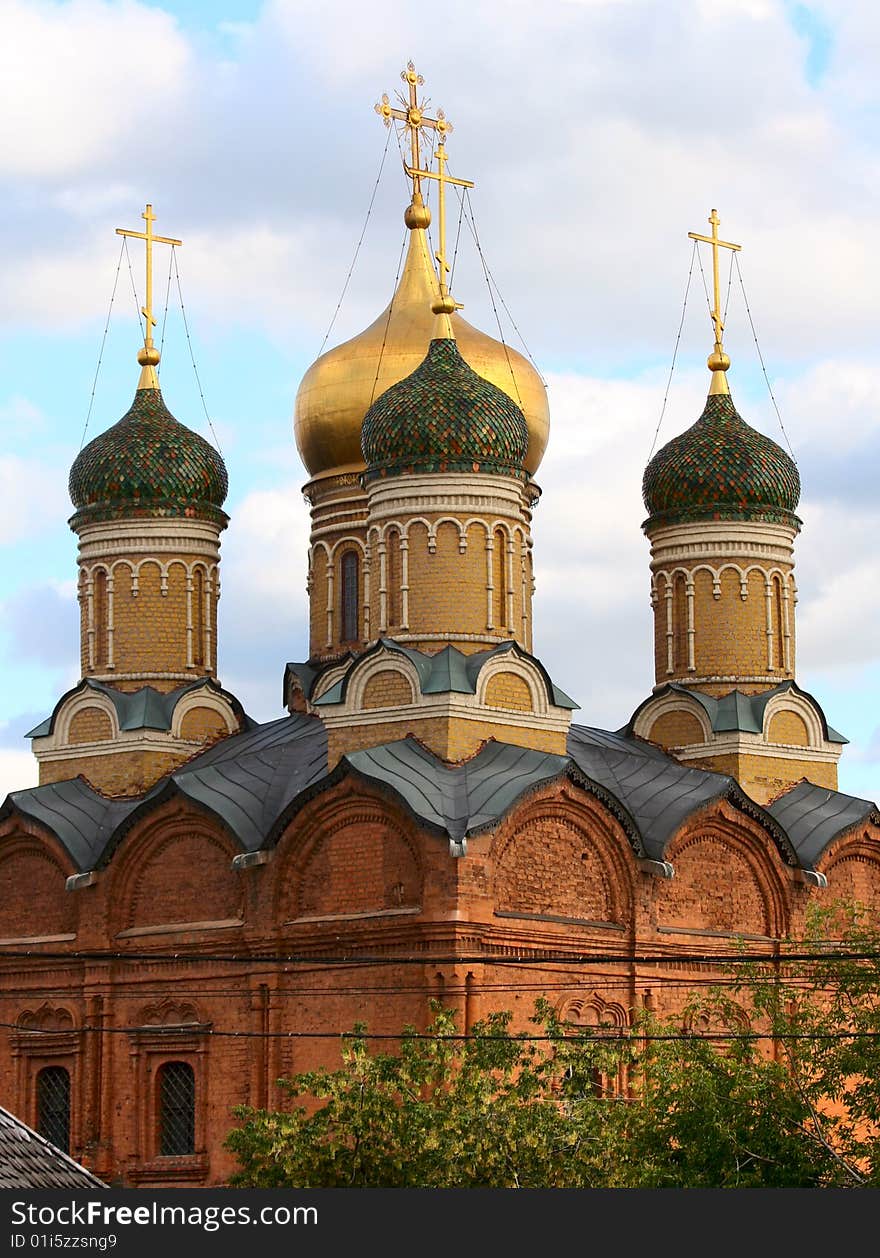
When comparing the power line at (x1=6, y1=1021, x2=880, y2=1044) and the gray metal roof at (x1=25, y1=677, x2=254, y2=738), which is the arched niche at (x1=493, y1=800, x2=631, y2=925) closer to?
the power line at (x1=6, y1=1021, x2=880, y2=1044)

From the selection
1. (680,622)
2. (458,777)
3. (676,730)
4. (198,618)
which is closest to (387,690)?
(458,777)

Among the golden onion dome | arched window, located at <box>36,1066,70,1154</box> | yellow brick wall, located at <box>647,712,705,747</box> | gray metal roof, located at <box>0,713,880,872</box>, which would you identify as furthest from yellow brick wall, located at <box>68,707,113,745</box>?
yellow brick wall, located at <box>647,712,705,747</box>

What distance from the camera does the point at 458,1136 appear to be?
20.8m

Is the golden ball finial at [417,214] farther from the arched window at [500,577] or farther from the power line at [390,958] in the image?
the power line at [390,958]

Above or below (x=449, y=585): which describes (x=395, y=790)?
below

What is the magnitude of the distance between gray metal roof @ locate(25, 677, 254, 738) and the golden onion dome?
12.9 ft

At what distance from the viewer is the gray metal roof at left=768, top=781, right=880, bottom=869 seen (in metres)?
30.2

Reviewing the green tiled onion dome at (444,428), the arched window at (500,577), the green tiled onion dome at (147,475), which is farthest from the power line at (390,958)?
the green tiled onion dome at (147,475)

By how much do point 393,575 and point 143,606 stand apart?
3.65 m

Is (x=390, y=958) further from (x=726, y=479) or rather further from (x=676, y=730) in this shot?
(x=726, y=479)

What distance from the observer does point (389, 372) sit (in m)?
33.2

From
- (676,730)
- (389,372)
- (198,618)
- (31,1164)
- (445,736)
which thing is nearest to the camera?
(31,1164)

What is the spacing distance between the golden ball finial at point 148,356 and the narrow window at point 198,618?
8.48 feet

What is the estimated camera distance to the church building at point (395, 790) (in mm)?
27062
